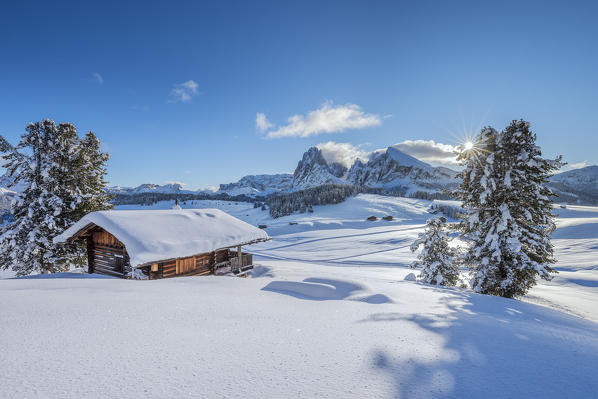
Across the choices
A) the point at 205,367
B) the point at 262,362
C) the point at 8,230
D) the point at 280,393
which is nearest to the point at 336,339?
the point at 262,362

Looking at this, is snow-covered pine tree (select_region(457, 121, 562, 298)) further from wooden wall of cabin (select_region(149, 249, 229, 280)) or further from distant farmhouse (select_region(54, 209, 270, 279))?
wooden wall of cabin (select_region(149, 249, 229, 280))

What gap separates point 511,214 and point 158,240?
16391 mm

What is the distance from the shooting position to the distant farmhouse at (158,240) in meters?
9.48

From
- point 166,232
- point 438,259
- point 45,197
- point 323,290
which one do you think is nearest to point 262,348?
point 323,290

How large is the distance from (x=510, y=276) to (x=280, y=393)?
44.9ft

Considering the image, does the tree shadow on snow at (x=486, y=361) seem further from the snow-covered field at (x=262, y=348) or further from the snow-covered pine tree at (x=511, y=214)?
the snow-covered pine tree at (x=511, y=214)

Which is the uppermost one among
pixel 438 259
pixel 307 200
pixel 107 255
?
pixel 307 200

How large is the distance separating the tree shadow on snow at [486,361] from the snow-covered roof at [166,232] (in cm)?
840

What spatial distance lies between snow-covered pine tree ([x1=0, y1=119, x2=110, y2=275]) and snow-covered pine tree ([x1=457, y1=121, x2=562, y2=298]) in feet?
70.8

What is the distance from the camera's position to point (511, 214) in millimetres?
11617

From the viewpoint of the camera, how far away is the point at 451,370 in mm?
2889

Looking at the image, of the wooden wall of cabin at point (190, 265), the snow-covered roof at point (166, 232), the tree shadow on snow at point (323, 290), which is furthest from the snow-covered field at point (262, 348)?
the wooden wall of cabin at point (190, 265)

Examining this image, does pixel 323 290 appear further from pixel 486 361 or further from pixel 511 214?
pixel 511 214

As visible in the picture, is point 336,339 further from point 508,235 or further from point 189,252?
point 508,235
